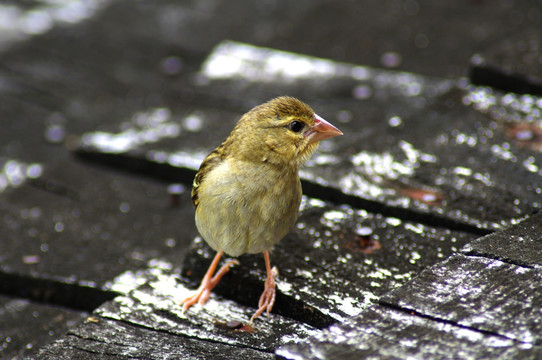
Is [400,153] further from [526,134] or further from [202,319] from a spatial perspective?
[202,319]

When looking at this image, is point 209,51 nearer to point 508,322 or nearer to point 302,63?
point 302,63

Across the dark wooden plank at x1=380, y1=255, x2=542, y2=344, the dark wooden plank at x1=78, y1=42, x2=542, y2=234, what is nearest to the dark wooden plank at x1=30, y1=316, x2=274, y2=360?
the dark wooden plank at x1=380, y1=255, x2=542, y2=344

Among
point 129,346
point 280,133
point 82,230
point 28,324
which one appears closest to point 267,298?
point 129,346

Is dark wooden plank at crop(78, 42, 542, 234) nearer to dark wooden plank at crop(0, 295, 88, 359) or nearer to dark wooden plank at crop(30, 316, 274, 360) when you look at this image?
dark wooden plank at crop(30, 316, 274, 360)

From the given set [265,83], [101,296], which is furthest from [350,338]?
[265,83]

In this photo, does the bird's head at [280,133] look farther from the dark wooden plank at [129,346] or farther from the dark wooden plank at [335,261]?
the dark wooden plank at [129,346]

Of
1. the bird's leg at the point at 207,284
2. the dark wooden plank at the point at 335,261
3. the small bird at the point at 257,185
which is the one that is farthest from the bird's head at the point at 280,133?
the bird's leg at the point at 207,284
